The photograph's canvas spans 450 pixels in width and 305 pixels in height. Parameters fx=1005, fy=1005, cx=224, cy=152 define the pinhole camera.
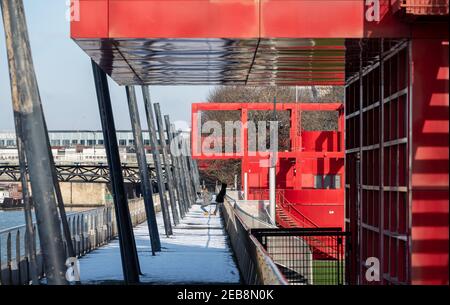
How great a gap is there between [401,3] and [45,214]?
549 cm

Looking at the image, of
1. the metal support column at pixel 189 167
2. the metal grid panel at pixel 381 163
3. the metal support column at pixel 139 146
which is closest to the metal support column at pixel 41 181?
the metal grid panel at pixel 381 163

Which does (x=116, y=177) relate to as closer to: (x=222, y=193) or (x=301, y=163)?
(x=222, y=193)

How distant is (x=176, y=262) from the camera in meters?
27.8

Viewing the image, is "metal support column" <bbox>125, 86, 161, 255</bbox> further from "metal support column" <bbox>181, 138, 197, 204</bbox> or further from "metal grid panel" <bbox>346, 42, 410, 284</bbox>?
"metal support column" <bbox>181, 138, 197, 204</bbox>

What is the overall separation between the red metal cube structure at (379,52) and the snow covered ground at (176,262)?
675 cm

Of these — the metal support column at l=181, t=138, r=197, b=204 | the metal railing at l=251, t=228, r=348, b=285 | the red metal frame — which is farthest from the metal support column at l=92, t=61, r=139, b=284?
the metal support column at l=181, t=138, r=197, b=204

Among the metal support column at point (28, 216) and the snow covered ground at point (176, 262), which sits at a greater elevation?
the metal support column at point (28, 216)

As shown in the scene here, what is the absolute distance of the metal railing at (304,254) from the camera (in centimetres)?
1775

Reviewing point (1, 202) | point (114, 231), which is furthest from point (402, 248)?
point (1, 202)

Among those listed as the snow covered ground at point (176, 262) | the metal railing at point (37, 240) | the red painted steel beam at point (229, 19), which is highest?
the red painted steel beam at point (229, 19)

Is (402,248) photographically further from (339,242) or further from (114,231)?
(114,231)

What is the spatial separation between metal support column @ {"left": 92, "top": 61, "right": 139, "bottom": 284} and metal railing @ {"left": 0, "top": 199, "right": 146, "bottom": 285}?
1.87 metres

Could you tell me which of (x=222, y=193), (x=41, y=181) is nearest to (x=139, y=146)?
(x=222, y=193)

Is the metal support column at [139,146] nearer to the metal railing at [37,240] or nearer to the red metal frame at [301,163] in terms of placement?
the metal railing at [37,240]
